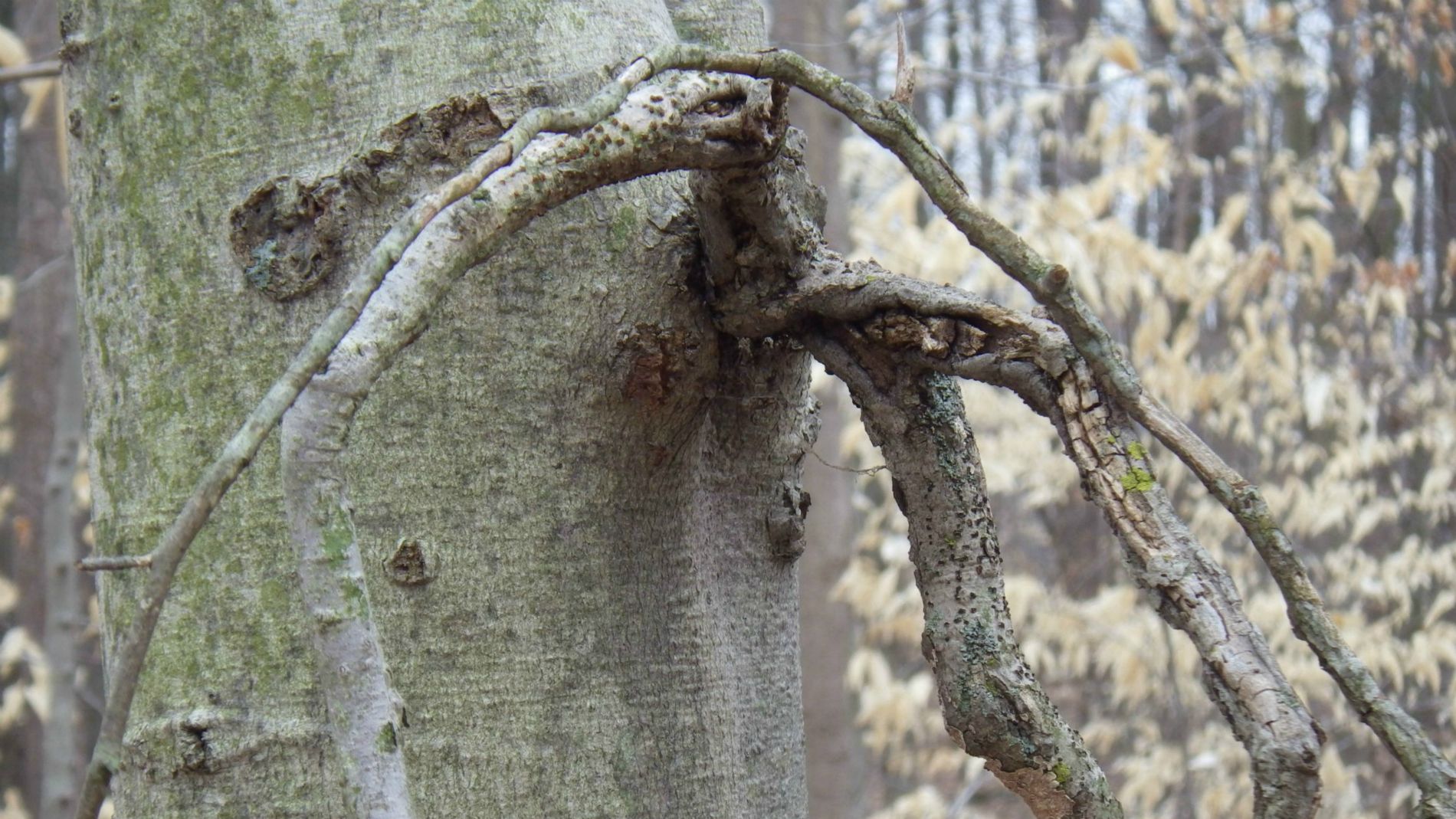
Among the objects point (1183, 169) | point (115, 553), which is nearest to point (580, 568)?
point (115, 553)

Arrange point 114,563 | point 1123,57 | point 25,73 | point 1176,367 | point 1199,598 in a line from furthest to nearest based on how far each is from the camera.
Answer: point 1176,367
point 1123,57
point 25,73
point 1199,598
point 114,563

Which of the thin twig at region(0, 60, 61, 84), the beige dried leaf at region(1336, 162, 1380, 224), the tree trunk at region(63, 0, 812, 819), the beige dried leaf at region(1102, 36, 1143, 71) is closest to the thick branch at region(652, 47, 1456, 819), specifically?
the tree trunk at region(63, 0, 812, 819)

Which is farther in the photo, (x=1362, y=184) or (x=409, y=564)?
(x=1362, y=184)

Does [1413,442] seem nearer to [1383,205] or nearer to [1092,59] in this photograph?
[1383,205]

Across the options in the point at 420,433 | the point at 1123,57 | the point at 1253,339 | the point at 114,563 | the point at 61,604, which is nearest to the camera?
the point at 114,563

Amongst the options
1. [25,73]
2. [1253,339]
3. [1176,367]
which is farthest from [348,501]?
[1253,339]

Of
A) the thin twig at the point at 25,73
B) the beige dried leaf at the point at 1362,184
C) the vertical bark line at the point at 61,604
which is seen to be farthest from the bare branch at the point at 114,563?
the beige dried leaf at the point at 1362,184

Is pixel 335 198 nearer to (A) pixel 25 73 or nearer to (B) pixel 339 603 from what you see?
(B) pixel 339 603

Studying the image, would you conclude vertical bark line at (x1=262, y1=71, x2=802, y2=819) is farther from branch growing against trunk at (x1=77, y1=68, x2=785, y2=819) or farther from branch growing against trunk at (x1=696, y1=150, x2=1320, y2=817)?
branch growing against trunk at (x1=696, y1=150, x2=1320, y2=817)
